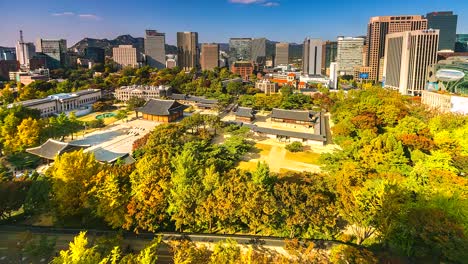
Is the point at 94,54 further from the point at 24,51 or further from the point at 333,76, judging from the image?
the point at 333,76

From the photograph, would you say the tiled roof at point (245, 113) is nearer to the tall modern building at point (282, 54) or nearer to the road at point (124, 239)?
the road at point (124, 239)

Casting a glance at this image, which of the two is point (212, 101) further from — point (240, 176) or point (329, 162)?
point (240, 176)

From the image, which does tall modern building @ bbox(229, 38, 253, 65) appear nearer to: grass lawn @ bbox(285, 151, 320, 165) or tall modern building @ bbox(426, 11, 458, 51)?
tall modern building @ bbox(426, 11, 458, 51)

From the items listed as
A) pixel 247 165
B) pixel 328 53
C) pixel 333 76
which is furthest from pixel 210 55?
pixel 247 165

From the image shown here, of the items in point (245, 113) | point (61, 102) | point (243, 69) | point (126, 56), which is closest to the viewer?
point (245, 113)

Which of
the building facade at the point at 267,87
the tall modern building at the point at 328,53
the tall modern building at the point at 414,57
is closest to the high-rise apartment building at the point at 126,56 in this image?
the building facade at the point at 267,87
